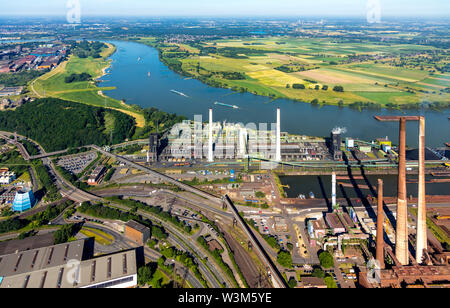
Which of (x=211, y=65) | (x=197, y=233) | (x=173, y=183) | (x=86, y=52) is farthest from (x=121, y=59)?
(x=197, y=233)

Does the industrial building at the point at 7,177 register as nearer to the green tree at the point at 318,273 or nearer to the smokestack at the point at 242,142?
the smokestack at the point at 242,142

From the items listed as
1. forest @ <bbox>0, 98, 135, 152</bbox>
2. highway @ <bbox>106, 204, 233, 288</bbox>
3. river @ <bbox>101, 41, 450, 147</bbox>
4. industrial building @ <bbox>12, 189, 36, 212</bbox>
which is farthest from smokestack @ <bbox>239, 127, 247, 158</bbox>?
industrial building @ <bbox>12, 189, 36, 212</bbox>

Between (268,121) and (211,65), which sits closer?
(268,121)

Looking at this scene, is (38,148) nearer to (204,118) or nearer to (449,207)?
(204,118)

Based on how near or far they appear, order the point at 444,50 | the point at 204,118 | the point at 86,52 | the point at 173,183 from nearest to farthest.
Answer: the point at 173,183 < the point at 204,118 < the point at 444,50 < the point at 86,52
